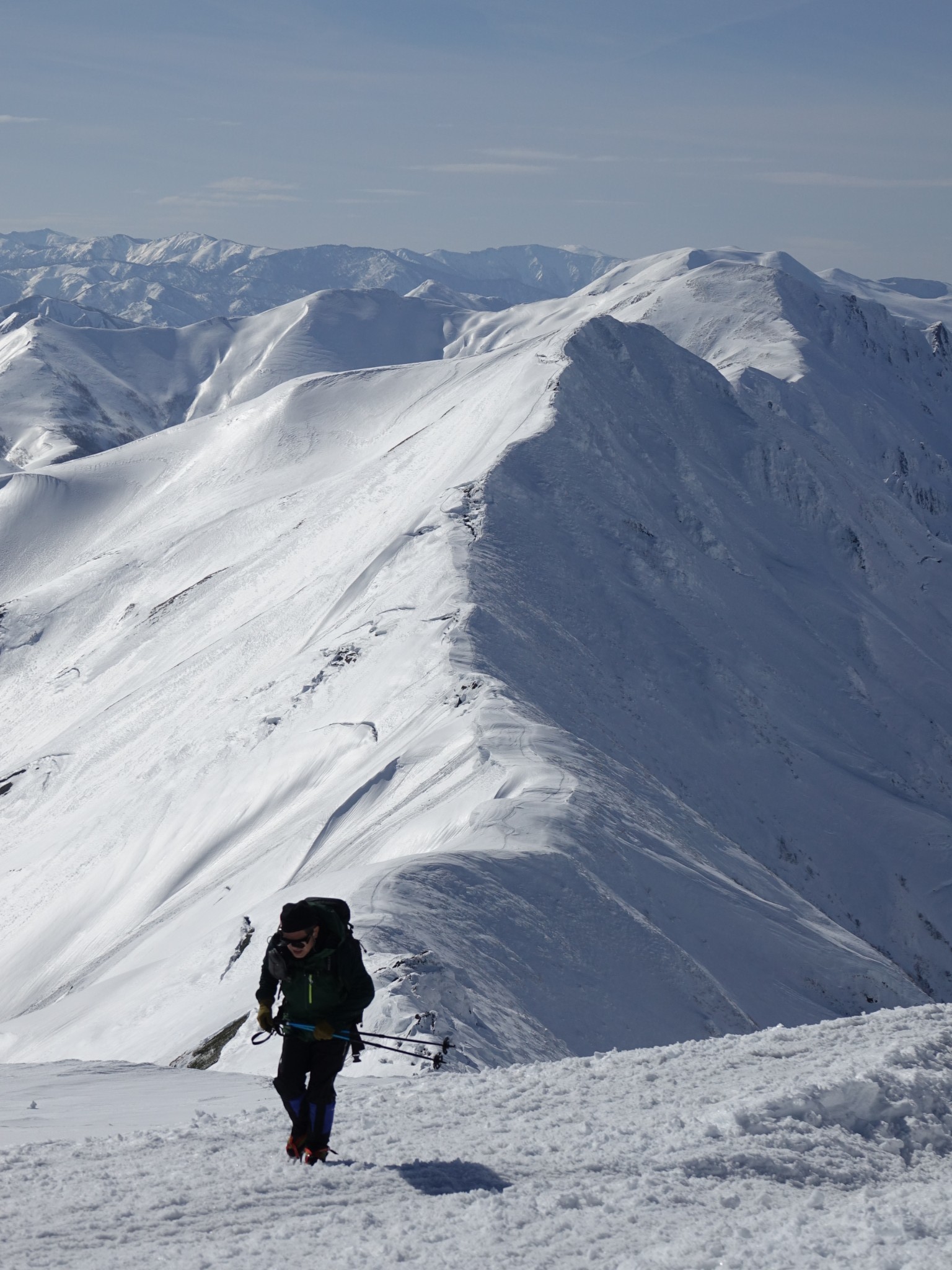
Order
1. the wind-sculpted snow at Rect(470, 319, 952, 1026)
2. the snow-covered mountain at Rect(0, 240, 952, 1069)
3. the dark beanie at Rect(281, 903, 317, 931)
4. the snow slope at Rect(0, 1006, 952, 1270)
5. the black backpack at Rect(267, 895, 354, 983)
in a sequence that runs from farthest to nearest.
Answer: the wind-sculpted snow at Rect(470, 319, 952, 1026) → the snow-covered mountain at Rect(0, 240, 952, 1069) → the black backpack at Rect(267, 895, 354, 983) → the dark beanie at Rect(281, 903, 317, 931) → the snow slope at Rect(0, 1006, 952, 1270)

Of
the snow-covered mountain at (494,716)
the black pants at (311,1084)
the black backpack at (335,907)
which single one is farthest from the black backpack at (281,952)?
the snow-covered mountain at (494,716)

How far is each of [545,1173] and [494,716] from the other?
22.0m

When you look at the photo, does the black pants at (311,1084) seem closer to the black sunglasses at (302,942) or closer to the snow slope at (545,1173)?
the snow slope at (545,1173)

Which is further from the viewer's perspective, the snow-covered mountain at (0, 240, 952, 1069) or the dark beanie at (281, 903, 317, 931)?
the snow-covered mountain at (0, 240, 952, 1069)

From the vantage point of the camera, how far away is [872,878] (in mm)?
43375

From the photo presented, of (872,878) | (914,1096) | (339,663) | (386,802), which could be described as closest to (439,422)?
(339,663)

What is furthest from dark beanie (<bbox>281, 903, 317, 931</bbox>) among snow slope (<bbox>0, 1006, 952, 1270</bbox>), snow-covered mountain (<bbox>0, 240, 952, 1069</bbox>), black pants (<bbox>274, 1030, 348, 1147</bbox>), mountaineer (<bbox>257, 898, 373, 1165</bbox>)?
snow-covered mountain (<bbox>0, 240, 952, 1069</bbox>)

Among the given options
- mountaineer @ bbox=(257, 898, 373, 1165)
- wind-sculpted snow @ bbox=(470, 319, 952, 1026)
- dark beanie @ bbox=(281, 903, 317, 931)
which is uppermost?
dark beanie @ bbox=(281, 903, 317, 931)

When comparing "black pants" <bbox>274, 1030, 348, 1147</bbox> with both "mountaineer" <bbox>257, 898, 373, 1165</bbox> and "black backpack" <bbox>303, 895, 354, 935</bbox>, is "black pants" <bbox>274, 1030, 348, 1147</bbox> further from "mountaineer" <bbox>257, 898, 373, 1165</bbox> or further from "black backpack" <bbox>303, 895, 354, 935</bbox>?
"black backpack" <bbox>303, 895, 354, 935</bbox>

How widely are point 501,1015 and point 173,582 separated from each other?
59169 millimetres

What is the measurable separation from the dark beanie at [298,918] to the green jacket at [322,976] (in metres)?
0.05

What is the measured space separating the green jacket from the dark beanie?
45 millimetres

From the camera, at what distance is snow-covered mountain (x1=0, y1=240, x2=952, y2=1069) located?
1841cm

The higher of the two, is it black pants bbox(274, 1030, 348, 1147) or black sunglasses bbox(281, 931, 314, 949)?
black sunglasses bbox(281, 931, 314, 949)
